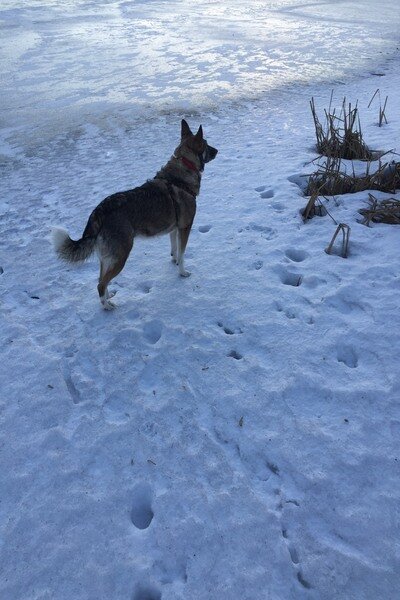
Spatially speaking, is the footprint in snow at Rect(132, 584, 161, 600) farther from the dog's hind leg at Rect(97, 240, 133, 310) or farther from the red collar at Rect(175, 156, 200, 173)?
the red collar at Rect(175, 156, 200, 173)

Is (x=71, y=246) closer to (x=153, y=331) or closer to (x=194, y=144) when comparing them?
(x=153, y=331)

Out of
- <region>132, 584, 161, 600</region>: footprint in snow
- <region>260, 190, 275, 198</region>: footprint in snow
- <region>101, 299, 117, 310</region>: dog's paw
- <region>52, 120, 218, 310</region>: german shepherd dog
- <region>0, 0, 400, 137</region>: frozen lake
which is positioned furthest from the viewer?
<region>0, 0, 400, 137</region>: frozen lake

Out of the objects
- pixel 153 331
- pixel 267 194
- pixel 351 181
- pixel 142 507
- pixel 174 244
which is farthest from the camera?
pixel 267 194

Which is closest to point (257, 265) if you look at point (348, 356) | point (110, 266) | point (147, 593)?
point (348, 356)

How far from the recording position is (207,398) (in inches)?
125

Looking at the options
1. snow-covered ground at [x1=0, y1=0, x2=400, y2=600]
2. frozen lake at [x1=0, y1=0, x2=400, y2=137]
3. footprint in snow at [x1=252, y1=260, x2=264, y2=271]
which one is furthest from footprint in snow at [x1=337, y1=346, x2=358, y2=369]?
frozen lake at [x1=0, y1=0, x2=400, y2=137]

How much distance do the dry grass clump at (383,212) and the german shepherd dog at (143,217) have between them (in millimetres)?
2181

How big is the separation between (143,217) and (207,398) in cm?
189

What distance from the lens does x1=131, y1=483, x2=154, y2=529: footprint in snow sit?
249cm

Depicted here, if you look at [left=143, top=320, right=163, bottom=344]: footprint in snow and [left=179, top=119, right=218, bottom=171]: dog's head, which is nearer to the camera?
[left=143, top=320, right=163, bottom=344]: footprint in snow

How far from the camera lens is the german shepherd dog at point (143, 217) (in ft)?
11.9

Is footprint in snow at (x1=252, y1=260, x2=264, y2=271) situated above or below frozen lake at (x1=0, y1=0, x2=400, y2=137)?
below

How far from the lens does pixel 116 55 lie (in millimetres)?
13562

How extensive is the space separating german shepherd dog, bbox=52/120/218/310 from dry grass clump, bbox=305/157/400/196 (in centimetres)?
204
